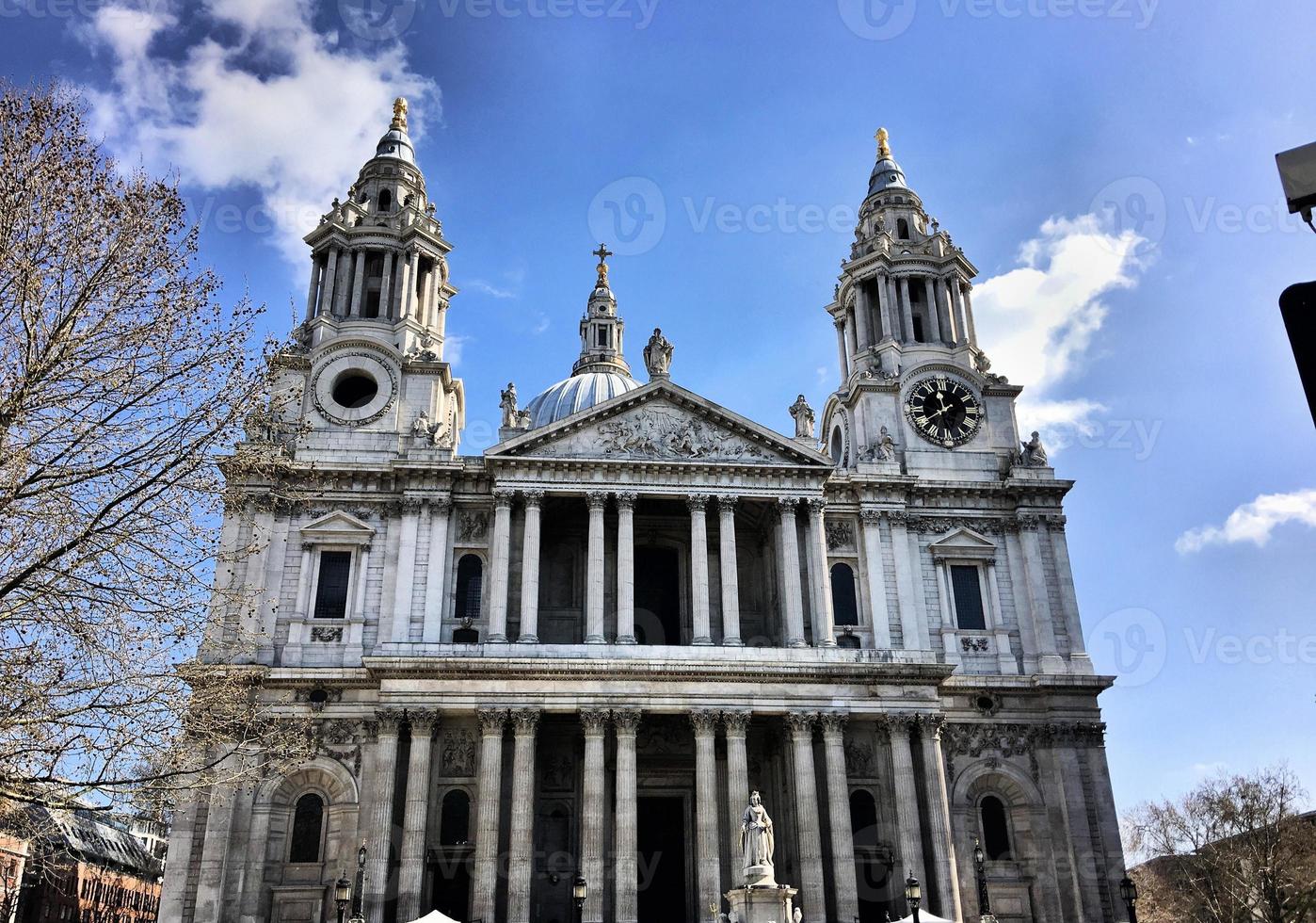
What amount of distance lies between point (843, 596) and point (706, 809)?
433 inches

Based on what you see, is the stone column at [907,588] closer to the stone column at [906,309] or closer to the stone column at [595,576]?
the stone column at [906,309]

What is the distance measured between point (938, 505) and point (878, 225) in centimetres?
1484

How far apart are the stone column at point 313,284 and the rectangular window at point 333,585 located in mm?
11266

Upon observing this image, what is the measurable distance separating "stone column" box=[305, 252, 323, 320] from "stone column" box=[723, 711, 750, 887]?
24193 mm

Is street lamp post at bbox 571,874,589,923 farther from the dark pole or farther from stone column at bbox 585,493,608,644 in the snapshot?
the dark pole

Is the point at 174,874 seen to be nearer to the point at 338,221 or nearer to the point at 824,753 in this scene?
the point at 824,753

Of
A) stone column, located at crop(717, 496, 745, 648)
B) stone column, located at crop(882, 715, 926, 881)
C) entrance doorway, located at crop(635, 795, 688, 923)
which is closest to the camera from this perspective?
stone column, located at crop(882, 715, 926, 881)

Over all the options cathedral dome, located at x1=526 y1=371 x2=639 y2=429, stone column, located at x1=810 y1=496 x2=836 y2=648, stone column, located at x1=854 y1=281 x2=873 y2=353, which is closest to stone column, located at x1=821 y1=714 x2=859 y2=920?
stone column, located at x1=810 y1=496 x2=836 y2=648

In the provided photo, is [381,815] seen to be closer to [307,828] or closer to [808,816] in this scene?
[307,828]

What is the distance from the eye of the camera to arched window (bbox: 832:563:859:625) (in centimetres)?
3988

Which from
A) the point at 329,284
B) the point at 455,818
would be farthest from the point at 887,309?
the point at 455,818

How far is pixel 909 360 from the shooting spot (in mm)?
45406

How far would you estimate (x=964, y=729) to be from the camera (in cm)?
3847

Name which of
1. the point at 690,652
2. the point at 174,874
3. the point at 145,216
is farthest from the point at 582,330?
the point at 145,216
